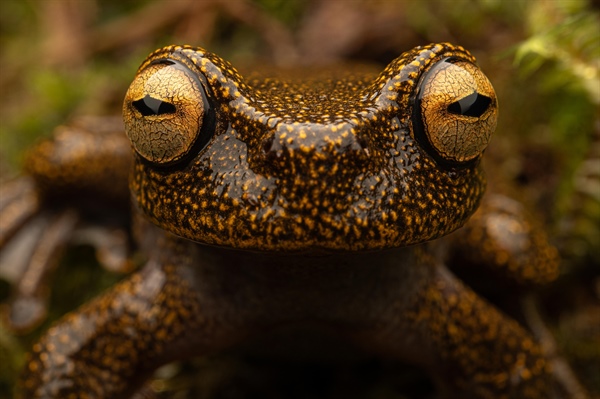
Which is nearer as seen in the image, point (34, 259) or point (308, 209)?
point (308, 209)

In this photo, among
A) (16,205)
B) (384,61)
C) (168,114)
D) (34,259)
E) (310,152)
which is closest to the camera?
(310,152)

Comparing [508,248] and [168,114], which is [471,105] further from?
[508,248]

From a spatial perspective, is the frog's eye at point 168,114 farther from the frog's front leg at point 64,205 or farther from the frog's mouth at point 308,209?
the frog's front leg at point 64,205

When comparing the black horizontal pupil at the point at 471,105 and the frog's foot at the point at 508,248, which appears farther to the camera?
the frog's foot at the point at 508,248

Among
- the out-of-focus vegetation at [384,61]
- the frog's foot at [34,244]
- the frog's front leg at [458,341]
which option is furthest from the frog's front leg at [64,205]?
the frog's front leg at [458,341]

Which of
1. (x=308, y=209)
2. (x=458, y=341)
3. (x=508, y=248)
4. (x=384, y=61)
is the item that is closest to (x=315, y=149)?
(x=308, y=209)

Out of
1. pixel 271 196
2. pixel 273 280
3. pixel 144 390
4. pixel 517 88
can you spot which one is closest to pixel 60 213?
pixel 144 390

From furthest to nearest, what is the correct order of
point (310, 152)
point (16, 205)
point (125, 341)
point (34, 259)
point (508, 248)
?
point (16, 205), point (34, 259), point (508, 248), point (125, 341), point (310, 152)
